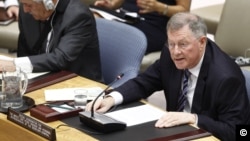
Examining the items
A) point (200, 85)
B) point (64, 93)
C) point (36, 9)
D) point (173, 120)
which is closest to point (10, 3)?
point (36, 9)

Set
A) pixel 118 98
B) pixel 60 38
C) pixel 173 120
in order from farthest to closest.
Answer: pixel 60 38 → pixel 118 98 → pixel 173 120

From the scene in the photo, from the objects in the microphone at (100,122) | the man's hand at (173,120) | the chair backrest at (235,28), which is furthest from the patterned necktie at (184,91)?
the chair backrest at (235,28)

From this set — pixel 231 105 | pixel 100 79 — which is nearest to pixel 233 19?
pixel 100 79

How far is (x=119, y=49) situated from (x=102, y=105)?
0.83 metres

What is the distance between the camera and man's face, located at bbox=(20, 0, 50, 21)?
10.1 ft

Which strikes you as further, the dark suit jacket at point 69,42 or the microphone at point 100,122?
the dark suit jacket at point 69,42

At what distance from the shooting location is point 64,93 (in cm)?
268

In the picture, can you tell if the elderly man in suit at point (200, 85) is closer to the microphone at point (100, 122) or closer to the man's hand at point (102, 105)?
the man's hand at point (102, 105)

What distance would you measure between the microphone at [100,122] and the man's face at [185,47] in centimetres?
51

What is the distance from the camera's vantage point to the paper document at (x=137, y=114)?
240 cm

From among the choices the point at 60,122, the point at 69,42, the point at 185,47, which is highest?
the point at 185,47

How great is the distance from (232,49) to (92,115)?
81.7 inches

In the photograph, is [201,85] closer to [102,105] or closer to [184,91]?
[184,91]

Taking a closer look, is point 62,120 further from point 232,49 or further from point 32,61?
point 232,49
